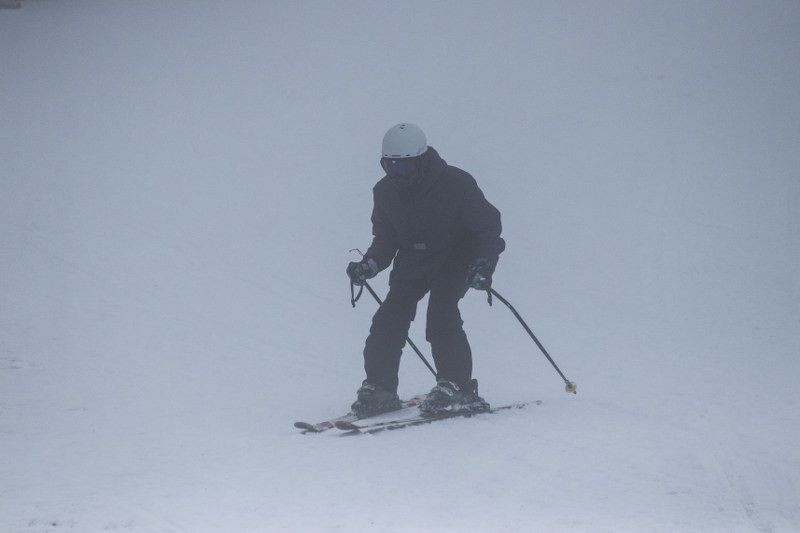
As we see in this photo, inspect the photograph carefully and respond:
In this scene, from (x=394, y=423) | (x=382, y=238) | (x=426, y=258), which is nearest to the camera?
(x=394, y=423)

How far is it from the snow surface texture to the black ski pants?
0.38 meters

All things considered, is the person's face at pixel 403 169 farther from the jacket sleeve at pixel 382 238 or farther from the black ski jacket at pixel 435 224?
the jacket sleeve at pixel 382 238

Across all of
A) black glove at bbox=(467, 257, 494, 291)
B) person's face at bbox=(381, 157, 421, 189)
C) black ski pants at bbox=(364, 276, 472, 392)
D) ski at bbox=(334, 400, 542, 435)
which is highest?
person's face at bbox=(381, 157, 421, 189)

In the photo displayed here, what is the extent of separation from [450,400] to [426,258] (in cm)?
80

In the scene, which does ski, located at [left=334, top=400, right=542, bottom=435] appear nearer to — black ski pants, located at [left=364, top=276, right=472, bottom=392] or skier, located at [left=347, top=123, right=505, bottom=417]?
skier, located at [left=347, top=123, right=505, bottom=417]

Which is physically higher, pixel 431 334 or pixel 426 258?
pixel 426 258

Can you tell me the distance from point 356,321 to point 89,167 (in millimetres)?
6636

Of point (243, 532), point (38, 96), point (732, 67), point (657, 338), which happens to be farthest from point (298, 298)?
point (732, 67)

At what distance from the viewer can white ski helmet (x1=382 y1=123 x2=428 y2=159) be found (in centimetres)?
460

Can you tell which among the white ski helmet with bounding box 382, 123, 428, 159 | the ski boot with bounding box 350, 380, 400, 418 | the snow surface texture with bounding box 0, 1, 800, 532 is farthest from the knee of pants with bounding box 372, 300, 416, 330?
the white ski helmet with bounding box 382, 123, 428, 159

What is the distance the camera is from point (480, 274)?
4578 mm

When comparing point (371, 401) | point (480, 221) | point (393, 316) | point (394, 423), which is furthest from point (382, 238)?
point (394, 423)

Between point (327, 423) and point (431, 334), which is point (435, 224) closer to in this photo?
point (431, 334)

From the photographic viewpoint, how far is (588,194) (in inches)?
469
